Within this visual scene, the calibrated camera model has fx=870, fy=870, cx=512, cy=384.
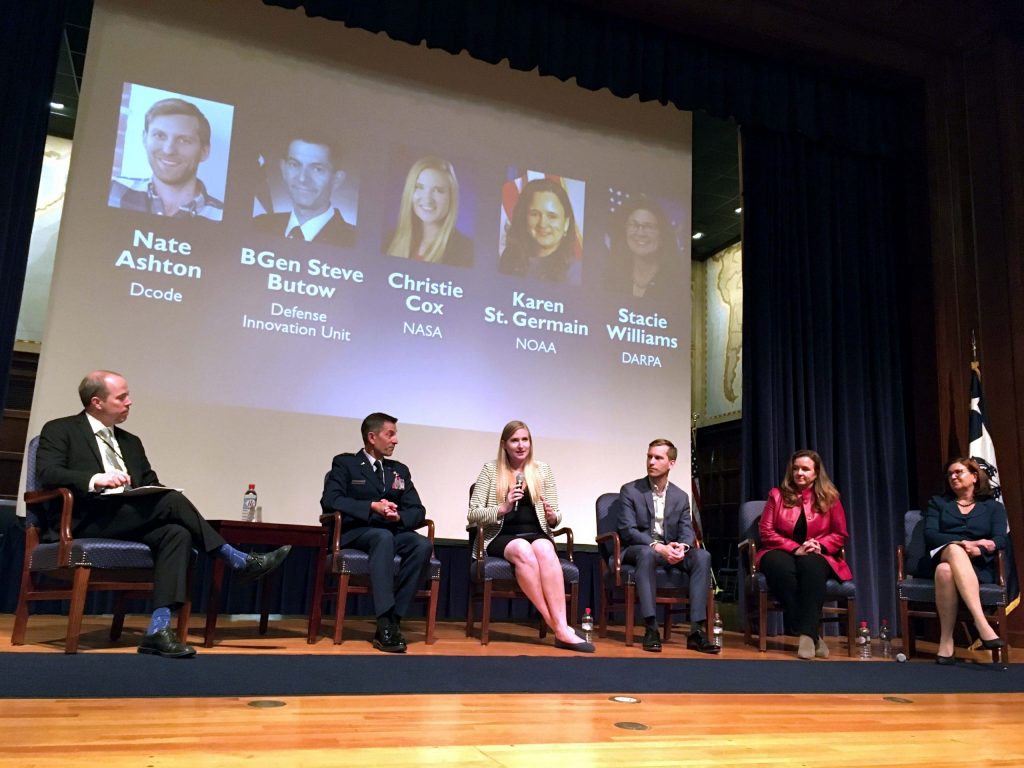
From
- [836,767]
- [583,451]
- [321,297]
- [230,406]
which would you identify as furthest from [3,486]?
[836,767]

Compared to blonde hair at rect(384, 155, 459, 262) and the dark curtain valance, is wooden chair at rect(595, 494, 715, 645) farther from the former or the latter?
the dark curtain valance

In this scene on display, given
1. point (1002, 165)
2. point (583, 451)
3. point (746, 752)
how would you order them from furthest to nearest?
1. point (1002, 165)
2. point (583, 451)
3. point (746, 752)

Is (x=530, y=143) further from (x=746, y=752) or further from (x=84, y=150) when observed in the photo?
(x=746, y=752)

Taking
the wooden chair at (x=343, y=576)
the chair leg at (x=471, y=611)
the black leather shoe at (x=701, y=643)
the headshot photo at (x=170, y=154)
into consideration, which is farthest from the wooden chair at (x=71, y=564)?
the black leather shoe at (x=701, y=643)

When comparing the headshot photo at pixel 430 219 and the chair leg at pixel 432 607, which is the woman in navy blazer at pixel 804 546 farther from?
the headshot photo at pixel 430 219

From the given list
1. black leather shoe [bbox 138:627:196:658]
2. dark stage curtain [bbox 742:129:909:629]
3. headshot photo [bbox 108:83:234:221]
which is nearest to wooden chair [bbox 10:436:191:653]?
black leather shoe [bbox 138:627:196:658]

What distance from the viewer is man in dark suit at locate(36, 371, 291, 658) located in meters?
3.12

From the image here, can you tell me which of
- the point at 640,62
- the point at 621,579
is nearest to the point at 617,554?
the point at 621,579

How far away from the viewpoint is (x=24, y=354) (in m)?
6.46

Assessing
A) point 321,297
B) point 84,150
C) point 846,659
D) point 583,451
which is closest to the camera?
point 846,659

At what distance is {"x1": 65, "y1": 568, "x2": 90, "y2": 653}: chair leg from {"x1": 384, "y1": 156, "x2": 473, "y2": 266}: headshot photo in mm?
2538

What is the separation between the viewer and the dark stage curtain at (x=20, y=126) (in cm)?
438

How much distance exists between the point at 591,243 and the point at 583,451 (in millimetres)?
1337

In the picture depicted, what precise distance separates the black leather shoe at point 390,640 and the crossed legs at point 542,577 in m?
0.66
